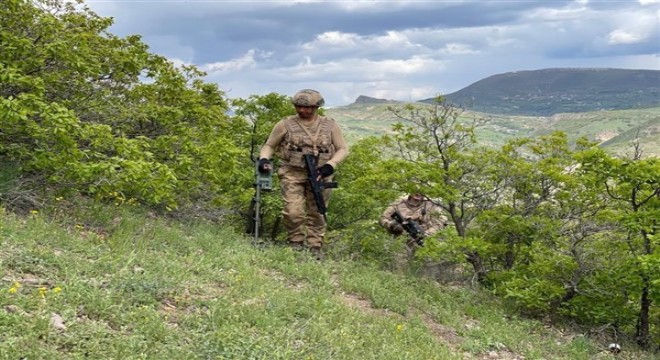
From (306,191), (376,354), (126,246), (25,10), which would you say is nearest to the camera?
(376,354)

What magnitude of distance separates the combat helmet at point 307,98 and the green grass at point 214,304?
6.69ft

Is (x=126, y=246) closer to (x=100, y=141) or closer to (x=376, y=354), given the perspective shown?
(x=100, y=141)

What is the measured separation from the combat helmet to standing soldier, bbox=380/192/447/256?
8.93ft

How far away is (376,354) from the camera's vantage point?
429cm

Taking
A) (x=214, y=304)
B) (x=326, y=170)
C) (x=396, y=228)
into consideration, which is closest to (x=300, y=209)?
(x=326, y=170)

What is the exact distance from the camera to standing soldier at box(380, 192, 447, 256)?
946cm

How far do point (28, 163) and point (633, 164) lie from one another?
282 inches

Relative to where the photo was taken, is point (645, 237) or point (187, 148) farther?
point (187, 148)

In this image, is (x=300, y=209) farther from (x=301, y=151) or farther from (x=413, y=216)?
(x=413, y=216)

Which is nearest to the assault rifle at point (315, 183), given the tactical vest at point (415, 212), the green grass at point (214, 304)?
the green grass at point (214, 304)

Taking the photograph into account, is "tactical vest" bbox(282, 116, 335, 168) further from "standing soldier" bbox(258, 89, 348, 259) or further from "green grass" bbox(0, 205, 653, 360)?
"green grass" bbox(0, 205, 653, 360)

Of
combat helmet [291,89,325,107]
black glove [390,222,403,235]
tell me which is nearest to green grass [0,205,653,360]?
black glove [390,222,403,235]

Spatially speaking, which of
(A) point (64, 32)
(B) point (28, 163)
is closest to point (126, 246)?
(B) point (28, 163)

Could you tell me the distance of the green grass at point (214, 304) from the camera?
3.43 m
